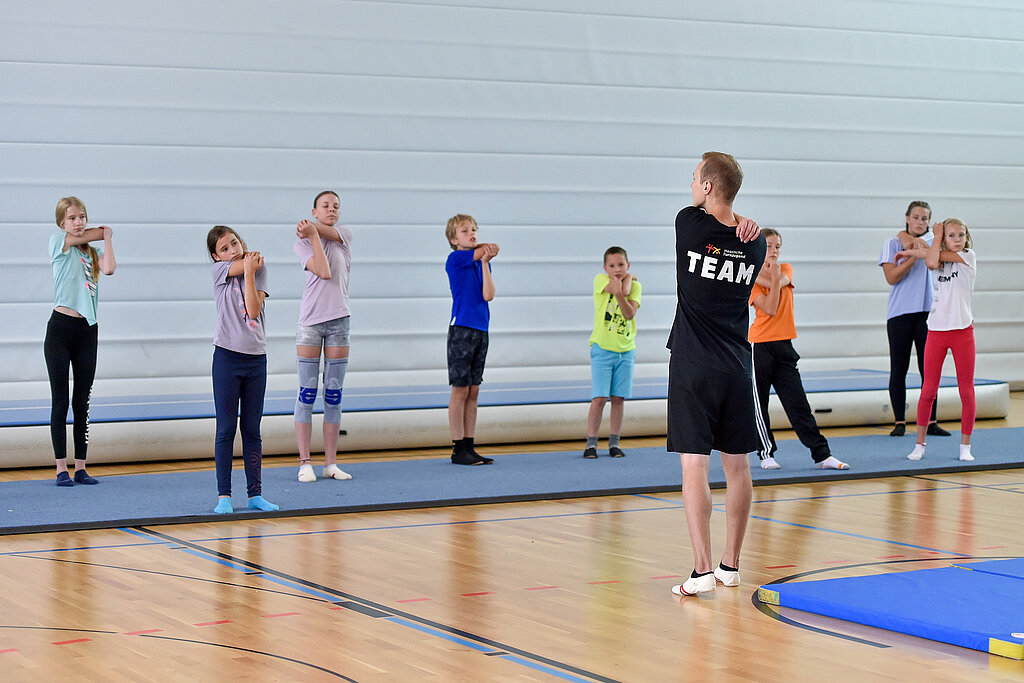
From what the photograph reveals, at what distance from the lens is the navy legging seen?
582 cm

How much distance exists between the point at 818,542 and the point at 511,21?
21.8 ft

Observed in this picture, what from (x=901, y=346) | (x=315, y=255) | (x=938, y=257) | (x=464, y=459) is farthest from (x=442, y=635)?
(x=901, y=346)

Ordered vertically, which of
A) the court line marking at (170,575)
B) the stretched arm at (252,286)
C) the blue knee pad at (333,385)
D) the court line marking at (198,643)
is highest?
the stretched arm at (252,286)

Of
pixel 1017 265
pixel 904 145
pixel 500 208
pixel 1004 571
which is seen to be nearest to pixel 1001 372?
pixel 1017 265

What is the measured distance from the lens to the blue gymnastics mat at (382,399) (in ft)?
26.0

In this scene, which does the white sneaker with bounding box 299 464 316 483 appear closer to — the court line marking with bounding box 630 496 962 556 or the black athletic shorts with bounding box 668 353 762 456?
the court line marking with bounding box 630 496 962 556

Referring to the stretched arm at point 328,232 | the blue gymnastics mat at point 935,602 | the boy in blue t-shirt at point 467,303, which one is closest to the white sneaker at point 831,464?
the boy in blue t-shirt at point 467,303

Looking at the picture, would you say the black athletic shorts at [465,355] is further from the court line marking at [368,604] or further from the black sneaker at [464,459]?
the court line marking at [368,604]

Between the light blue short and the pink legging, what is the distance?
6.09 feet

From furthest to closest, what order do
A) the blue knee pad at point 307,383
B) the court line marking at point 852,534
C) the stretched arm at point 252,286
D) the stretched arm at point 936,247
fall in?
the stretched arm at point 936,247
the blue knee pad at point 307,383
the stretched arm at point 252,286
the court line marking at point 852,534

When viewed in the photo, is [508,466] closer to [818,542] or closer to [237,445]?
[237,445]

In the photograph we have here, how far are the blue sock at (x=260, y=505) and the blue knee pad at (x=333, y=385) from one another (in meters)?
0.99

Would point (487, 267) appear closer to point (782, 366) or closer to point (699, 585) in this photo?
point (782, 366)

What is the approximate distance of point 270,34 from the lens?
985cm
